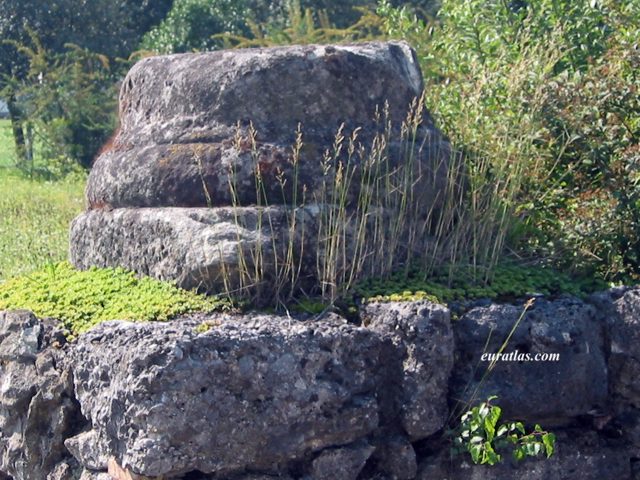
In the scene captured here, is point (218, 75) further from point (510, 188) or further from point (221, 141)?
point (510, 188)

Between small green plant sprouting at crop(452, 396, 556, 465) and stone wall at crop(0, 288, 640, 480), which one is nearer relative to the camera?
stone wall at crop(0, 288, 640, 480)

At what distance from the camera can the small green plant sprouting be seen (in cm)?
394

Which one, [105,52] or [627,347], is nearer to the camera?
[627,347]

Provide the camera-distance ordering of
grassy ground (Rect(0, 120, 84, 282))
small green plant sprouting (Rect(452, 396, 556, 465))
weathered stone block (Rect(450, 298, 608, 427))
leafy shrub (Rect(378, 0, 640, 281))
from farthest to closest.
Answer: grassy ground (Rect(0, 120, 84, 282)) < leafy shrub (Rect(378, 0, 640, 281)) < weathered stone block (Rect(450, 298, 608, 427)) < small green plant sprouting (Rect(452, 396, 556, 465))

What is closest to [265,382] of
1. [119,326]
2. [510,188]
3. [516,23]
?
[119,326]

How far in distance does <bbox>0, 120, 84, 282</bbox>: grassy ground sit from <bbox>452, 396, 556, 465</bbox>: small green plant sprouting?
3379 millimetres

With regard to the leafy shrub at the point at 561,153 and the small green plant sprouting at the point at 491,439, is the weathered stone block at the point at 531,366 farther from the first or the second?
the leafy shrub at the point at 561,153

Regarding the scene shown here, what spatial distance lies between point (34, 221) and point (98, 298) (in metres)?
4.75

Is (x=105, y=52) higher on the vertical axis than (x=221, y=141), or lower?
lower

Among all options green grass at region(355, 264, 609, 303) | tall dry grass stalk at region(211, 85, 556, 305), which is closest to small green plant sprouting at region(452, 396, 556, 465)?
green grass at region(355, 264, 609, 303)

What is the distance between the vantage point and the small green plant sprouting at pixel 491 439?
394cm

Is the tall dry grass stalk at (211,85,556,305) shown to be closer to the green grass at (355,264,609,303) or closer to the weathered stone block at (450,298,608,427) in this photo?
the green grass at (355,264,609,303)

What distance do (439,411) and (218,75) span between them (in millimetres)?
1759

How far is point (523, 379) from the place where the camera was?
4.14 metres
